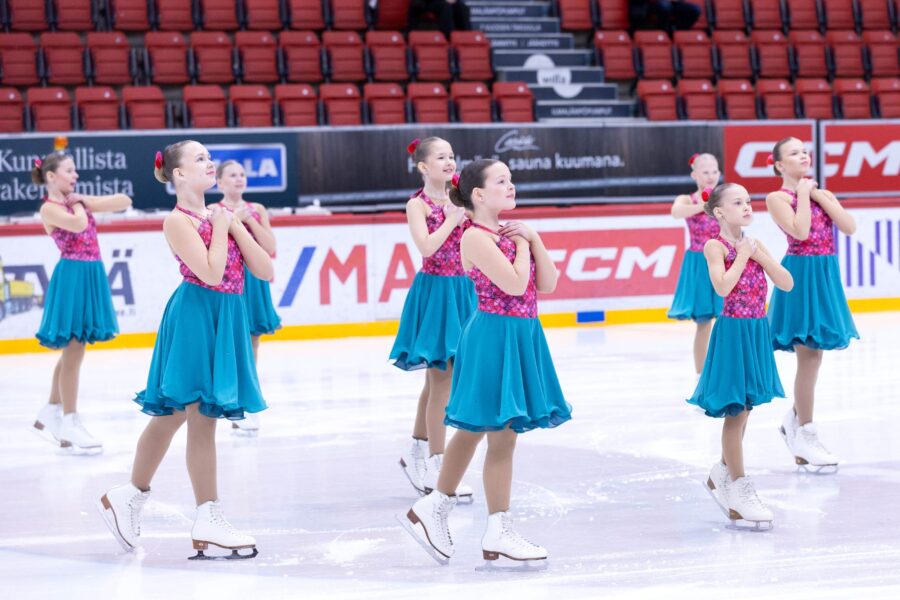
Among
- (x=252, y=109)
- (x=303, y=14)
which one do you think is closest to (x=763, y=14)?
(x=303, y=14)

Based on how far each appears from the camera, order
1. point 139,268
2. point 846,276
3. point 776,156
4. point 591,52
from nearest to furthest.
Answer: point 776,156 → point 139,268 → point 846,276 → point 591,52

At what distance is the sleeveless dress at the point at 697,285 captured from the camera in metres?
8.43

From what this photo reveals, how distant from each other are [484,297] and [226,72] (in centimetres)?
1006

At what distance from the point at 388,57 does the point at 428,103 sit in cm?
112

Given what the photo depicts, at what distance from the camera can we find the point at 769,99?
15.1 metres

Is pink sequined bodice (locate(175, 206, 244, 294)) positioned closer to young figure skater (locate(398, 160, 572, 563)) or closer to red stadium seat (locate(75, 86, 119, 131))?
young figure skater (locate(398, 160, 572, 563))

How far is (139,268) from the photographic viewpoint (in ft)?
35.6

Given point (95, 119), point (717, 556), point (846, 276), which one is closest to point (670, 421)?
point (717, 556)

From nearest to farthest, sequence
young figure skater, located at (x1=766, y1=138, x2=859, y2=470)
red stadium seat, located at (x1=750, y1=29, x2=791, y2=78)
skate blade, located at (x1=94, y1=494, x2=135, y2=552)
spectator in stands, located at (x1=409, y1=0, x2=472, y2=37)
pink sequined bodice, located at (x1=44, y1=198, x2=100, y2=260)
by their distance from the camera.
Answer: skate blade, located at (x1=94, y1=494, x2=135, y2=552) < young figure skater, located at (x1=766, y1=138, x2=859, y2=470) < pink sequined bodice, located at (x1=44, y1=198, x2=100, y2=260) < spectator in stands, located at (x1=409, y1=0, x2=472, y2=37) < red stadium seat, located at (x1=750, y1=29, x2=791, y2=78)

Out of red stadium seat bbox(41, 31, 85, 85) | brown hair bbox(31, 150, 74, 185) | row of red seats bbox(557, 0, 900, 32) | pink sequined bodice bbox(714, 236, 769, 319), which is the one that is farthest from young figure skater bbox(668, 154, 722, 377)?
row of red seats bbox(557, 0, 900, 32)

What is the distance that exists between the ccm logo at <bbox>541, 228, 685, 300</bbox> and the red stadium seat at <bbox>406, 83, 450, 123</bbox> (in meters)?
2.39

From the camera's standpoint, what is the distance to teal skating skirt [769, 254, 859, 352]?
6098 mm

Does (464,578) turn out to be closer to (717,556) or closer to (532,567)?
(532,567)

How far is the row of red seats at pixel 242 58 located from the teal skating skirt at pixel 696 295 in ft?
21.7
